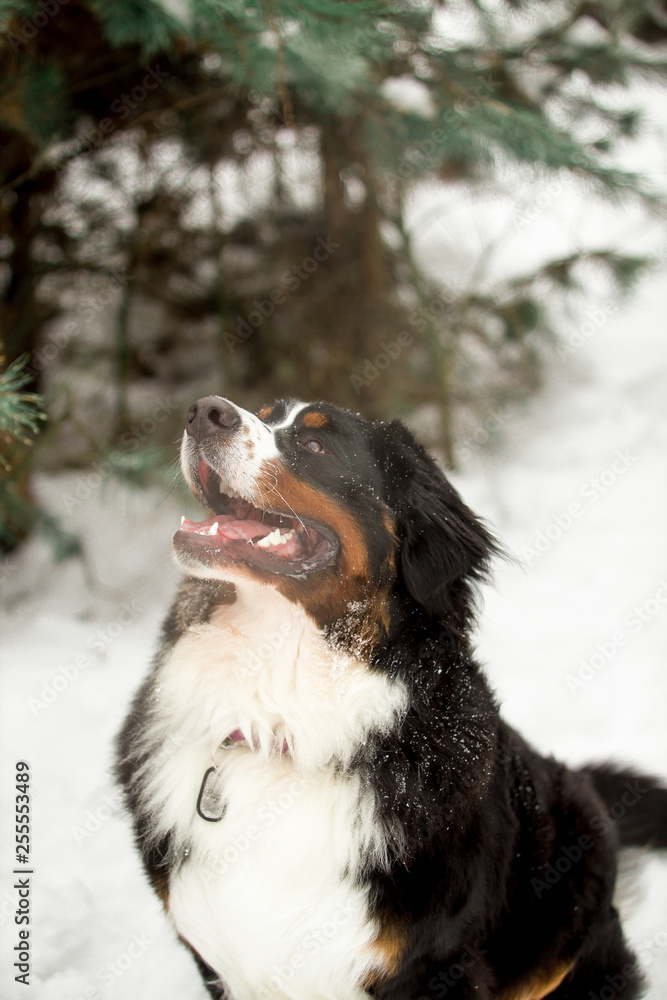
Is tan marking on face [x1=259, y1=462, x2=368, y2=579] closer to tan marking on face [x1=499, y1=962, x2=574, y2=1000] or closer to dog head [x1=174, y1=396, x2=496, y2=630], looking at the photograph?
dog head [x1=174, y1=396, x2=496, y2=630]


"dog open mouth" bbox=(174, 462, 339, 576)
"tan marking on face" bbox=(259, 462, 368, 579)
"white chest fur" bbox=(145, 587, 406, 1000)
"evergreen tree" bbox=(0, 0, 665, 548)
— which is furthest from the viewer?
"evergreen tree" bbox=(0, 0, 665, 548)

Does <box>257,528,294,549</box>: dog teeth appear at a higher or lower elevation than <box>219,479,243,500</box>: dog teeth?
higher

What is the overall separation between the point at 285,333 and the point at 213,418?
3.18 m

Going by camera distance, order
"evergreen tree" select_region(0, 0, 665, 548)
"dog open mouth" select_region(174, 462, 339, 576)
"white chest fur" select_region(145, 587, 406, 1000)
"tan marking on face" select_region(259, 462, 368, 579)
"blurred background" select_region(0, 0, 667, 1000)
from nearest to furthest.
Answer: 1. "white chest fur" select_region(145, 587, 406, 1000)
2. "dog open mouth" select_region(174, 462, 339, 576)
3. "tan marking on face" select_region(259, 462, 368, 579)
4. "blurred background" select_region(0, 0, 667, 1000)
5. "evergreen tree" select_region(0, 0, 665, 548)

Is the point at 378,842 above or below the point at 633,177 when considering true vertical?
below

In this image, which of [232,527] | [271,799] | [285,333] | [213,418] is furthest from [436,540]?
[285,333]

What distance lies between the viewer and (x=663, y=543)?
4820mm

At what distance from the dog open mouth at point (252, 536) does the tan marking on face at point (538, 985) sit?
1480 millimetres

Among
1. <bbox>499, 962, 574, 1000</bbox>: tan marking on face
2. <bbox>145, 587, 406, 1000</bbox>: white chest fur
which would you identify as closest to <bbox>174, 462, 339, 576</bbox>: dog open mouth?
<bbox>145, 587, 406, 1000</bbox>: white chest fur

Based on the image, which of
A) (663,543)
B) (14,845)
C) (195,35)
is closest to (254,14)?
Answer: (195,35)

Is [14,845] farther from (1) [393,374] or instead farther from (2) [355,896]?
(1) [393,374]

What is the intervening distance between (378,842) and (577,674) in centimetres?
237

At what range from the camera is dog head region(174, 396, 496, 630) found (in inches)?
81.4

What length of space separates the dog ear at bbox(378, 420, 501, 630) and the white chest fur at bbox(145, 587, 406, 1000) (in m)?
0.32
